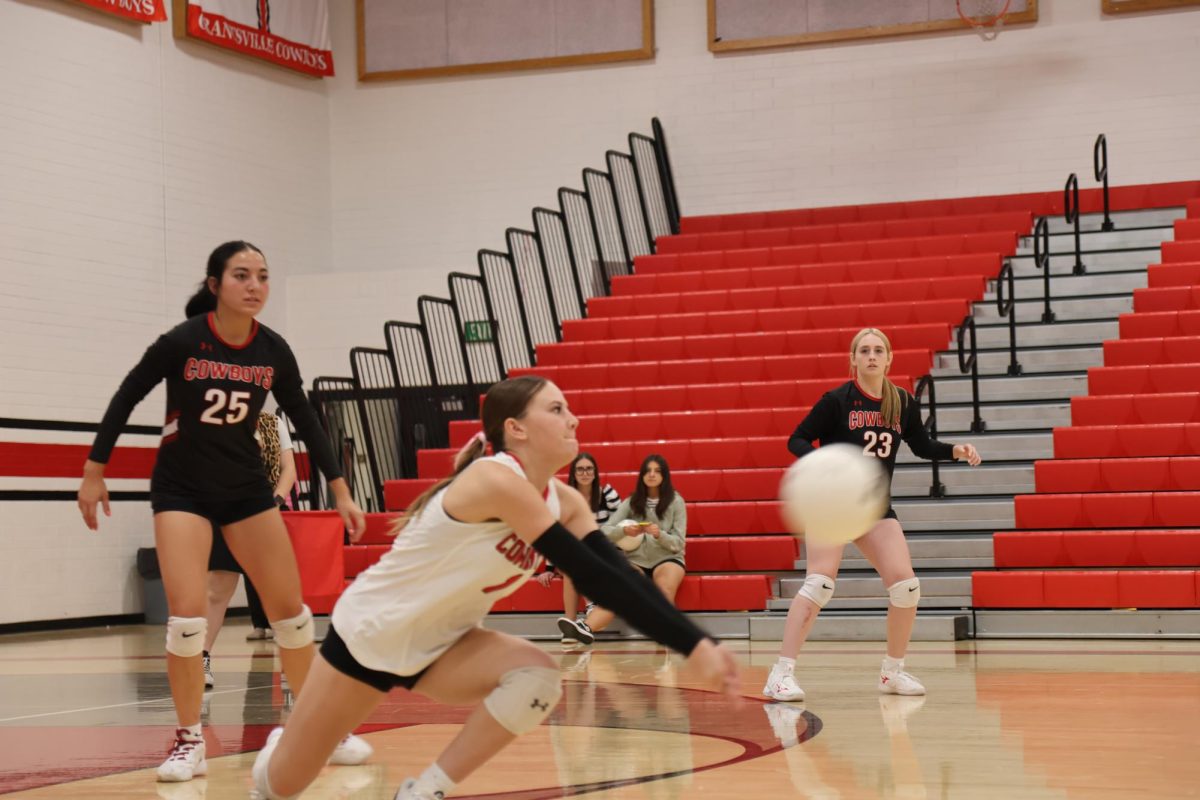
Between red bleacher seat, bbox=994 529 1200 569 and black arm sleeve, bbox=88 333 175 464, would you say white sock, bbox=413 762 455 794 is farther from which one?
red bleacher seat, bbox=994 529 1200 569

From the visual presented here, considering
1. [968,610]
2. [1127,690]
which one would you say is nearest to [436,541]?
[1127,690]

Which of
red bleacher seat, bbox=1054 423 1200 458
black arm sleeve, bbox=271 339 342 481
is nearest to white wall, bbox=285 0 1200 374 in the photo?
red bleacher seat, bbox=1054 423 1200 458

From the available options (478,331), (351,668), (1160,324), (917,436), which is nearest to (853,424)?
(917,436)

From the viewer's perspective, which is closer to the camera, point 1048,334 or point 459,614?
point 459,614

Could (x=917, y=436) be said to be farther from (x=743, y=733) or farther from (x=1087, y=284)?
(x=1087, y=284)

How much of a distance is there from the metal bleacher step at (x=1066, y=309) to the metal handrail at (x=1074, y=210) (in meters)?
→ 0.37

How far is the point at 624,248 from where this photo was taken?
15.7 meters

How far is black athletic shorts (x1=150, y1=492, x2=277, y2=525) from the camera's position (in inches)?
197

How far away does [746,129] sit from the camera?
53.5 feet

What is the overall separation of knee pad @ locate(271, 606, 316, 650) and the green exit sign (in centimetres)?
1065

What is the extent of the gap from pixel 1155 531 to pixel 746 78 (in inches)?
316

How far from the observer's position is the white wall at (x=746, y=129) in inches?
601

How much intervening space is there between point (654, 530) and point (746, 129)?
732 centimetres

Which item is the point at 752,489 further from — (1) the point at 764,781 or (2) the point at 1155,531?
(1) the point at 764,781
